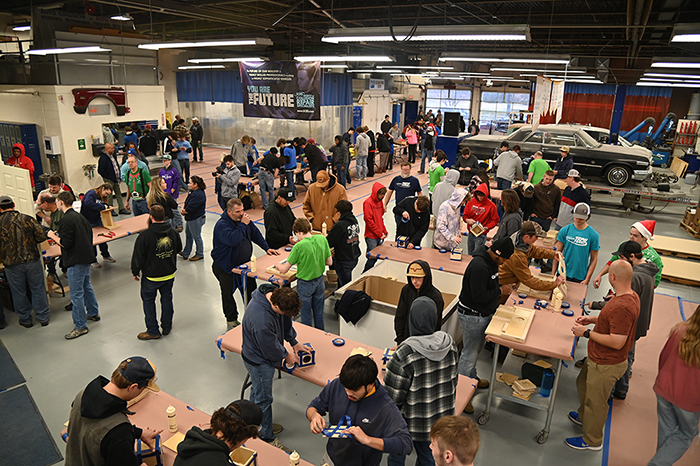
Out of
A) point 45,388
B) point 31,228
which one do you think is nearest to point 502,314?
point 45,388

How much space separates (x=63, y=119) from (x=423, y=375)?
12.0 metres

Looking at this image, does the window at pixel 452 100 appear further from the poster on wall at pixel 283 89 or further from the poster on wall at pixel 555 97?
the poster on wall at pixel 283 89

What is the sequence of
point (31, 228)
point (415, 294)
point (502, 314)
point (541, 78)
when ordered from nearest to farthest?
point (415, 294)
point (502, 314)
point (31, 228)
point (541, 78)

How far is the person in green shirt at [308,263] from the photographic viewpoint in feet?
16.6

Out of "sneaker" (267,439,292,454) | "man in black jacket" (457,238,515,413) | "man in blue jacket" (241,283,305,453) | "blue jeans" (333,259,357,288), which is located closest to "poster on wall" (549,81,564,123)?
"blue jeans" (333,259,357,288)

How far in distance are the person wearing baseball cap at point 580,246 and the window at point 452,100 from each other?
2622 cm

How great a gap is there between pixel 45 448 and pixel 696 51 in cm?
1594

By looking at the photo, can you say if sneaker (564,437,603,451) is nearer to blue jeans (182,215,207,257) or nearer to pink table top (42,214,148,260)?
blue jeans (182,215,207,257)

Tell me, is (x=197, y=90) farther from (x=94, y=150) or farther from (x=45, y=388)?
(x=45, y=388)

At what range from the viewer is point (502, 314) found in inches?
188

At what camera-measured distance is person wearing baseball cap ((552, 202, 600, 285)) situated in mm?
5565

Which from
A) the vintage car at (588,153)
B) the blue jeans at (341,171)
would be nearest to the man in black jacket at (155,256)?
the blue jeans at (341,171)

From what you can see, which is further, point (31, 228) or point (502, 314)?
point (31, 228)

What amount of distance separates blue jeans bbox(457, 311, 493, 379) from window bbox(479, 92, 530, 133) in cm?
3033
